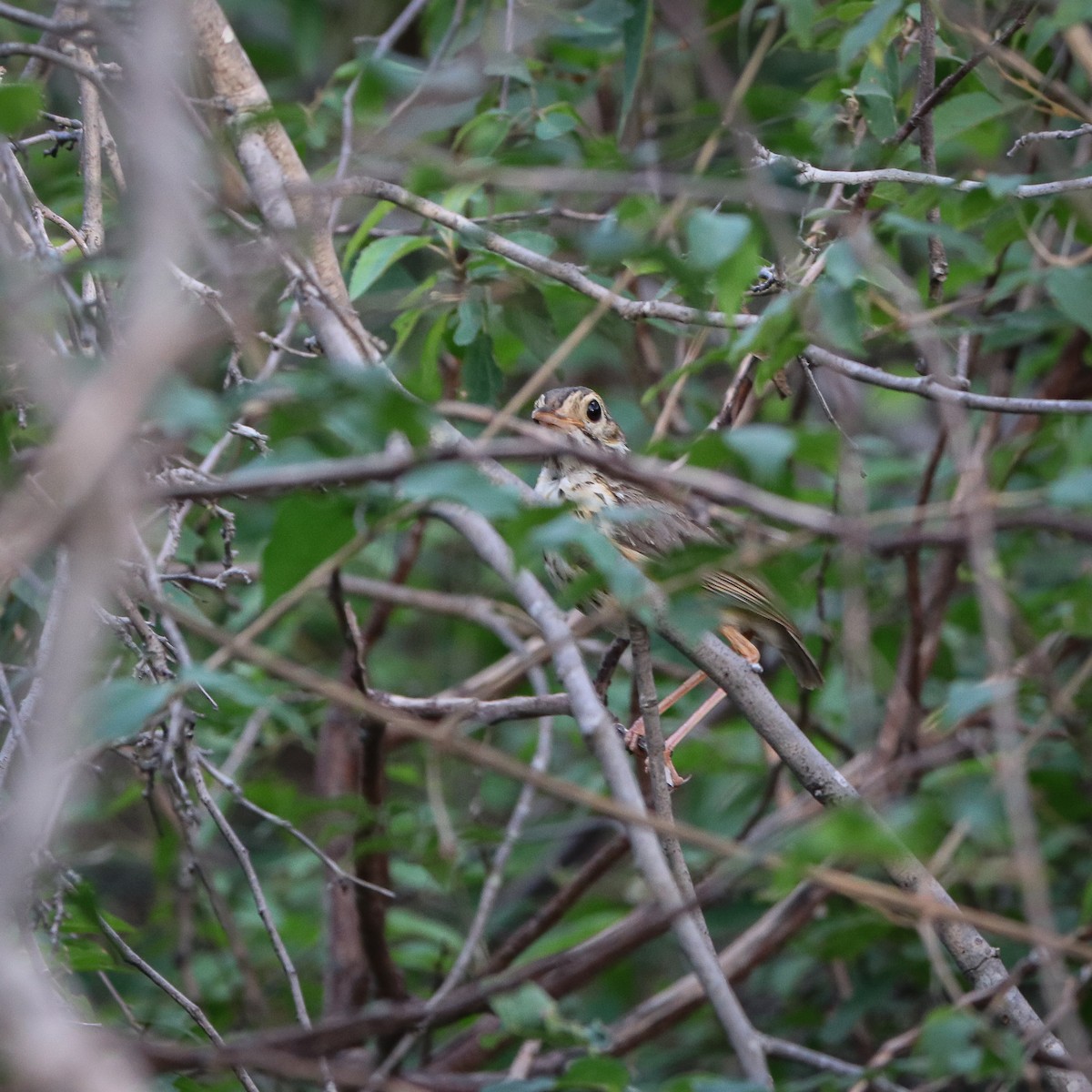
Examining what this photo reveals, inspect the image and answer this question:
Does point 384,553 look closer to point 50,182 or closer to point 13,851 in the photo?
point 50,182

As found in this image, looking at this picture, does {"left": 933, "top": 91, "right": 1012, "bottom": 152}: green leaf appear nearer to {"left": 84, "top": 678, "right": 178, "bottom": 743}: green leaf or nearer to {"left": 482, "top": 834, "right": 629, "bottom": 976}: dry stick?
{"left": 482, "top": 834, "right": 629, "bottom": 976}: dry stick

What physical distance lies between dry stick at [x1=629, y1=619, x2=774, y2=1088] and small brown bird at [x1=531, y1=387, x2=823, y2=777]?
4.11 ft

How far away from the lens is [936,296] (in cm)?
327

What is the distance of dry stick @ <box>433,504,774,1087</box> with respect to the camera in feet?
5.33

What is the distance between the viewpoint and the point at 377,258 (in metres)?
3.24

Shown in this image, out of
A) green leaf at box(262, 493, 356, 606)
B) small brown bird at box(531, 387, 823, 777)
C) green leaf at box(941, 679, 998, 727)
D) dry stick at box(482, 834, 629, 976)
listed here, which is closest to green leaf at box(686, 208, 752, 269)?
green leaf at box(262, 493, 356, 606)

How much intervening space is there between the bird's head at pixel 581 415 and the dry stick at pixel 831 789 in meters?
1.55

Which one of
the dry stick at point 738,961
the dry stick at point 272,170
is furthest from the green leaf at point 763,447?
the dry stick at point 738,961

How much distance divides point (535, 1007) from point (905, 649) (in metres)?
2.04

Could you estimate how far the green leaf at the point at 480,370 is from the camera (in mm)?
3365

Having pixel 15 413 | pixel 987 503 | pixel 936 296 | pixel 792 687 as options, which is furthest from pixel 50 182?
pixel 987 503

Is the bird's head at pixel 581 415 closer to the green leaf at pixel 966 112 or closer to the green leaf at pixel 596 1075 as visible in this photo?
the green leaf at pixel 966 112

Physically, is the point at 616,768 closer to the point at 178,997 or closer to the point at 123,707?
the point at 123,707

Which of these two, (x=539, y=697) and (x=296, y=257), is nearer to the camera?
(x=296, y=257)
